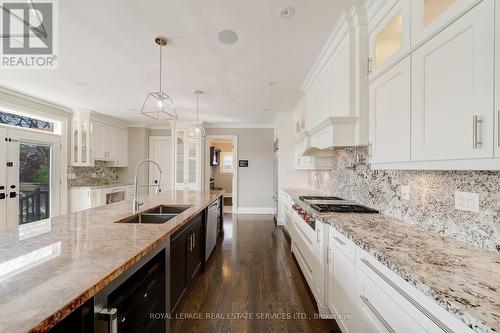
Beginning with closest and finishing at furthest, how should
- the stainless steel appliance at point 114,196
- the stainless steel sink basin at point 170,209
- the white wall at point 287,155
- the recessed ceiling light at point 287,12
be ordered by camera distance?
1. the recessed ceiling light at point 287,12
2. the stainless steel sink basin at point 170,209
3. the white wall at point 287,155
4. the stainless steel appliance at point 114,196

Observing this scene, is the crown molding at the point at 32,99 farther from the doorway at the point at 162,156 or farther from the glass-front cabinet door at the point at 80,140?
the doorway at the point at 162,156

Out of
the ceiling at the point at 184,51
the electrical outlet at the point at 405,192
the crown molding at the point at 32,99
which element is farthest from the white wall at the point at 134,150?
the electrical outlet at the point at 405,192

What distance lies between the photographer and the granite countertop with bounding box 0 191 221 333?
0.64 meters

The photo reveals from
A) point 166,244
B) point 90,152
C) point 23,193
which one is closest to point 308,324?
point 166,244

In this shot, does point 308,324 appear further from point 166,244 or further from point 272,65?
point 272,65

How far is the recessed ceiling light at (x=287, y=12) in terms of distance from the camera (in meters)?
1.75

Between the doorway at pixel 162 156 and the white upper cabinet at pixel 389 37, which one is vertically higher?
the white upper cabinet at pixel 389 37

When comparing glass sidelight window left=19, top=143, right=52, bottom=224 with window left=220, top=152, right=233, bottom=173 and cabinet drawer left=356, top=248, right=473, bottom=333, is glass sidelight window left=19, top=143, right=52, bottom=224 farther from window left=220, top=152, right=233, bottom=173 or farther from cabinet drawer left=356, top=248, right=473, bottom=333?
window left=220, top=152, right=233, bottom=173

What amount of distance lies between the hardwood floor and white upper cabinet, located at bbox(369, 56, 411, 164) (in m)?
1.49

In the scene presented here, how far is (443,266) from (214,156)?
8.20 meters

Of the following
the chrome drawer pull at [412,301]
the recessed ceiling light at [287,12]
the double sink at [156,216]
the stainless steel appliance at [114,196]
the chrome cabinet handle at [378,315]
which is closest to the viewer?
the chrome drawer pull at [412,301]

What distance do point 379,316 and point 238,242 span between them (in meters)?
2.89

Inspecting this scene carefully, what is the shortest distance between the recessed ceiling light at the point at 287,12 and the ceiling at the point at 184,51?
33mm

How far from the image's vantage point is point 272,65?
2.71 meters
